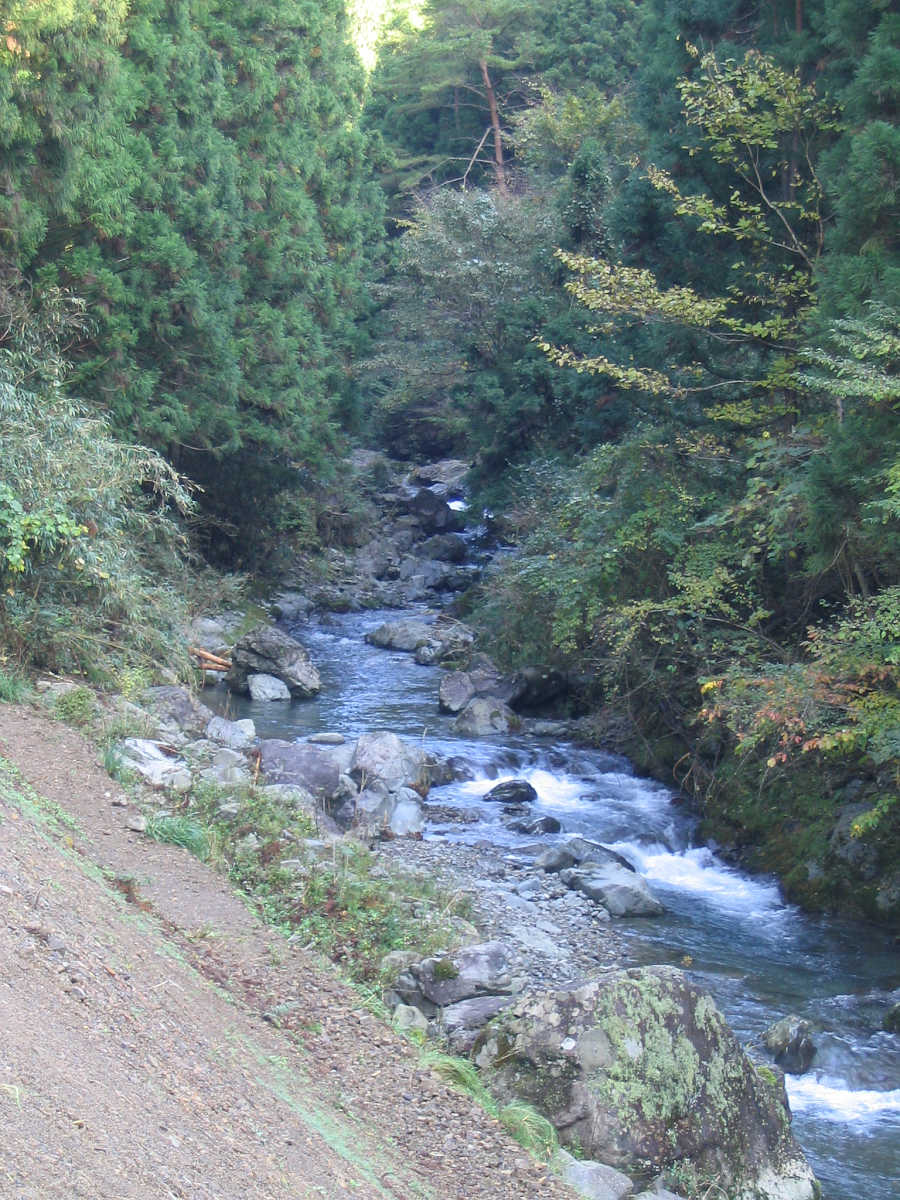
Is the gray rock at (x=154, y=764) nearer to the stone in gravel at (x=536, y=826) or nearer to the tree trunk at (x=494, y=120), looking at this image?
the stone in gravel at (x=536, y=826)

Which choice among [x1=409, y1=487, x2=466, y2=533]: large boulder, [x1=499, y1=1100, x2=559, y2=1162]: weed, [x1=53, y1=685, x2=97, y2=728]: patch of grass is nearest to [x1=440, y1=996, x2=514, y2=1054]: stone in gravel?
[x1=499, y1=1100, x2=559, y2=1162]: weed

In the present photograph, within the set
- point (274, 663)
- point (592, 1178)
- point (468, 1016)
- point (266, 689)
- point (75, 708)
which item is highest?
point (75, 708)

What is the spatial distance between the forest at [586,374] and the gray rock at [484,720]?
35.8 inches

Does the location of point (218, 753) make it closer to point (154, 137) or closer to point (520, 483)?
point (154, 137)

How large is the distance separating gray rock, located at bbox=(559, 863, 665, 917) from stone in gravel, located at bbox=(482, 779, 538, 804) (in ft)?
7.34

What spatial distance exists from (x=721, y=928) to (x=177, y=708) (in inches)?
212

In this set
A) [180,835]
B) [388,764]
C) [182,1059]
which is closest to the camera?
[182,1059]

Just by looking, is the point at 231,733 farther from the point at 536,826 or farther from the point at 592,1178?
the point at 592,1178

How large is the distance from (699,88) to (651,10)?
3650 millimetres

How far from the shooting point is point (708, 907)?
10383 mm

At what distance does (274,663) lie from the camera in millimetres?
17156

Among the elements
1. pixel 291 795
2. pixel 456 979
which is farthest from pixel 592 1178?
pixel 291 795

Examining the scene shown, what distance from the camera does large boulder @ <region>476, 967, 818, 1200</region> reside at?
5.69 meters

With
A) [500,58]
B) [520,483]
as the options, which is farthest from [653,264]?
[500,58]
